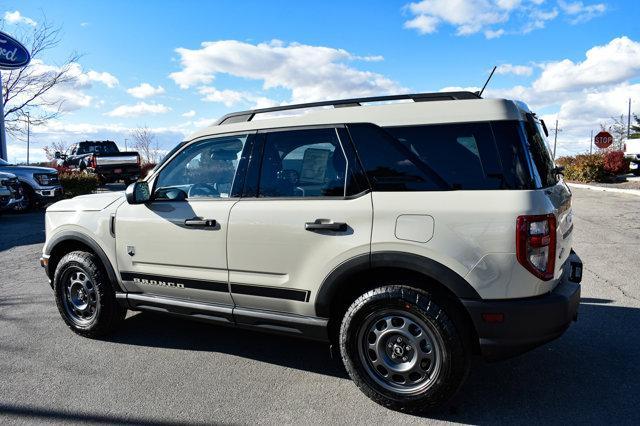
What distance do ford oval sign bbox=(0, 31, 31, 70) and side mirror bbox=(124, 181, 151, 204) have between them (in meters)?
18.3

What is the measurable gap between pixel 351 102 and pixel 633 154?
23206mm

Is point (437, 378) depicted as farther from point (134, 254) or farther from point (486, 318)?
point (134, 254)

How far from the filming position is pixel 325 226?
3.12m

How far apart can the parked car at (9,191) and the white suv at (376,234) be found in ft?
33.2

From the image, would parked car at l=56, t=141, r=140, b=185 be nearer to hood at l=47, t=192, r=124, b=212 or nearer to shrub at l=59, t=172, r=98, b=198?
shrub at l=59, t=172, r=98, b=198

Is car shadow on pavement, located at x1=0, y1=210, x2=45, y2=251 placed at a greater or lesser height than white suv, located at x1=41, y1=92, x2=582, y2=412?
lesser

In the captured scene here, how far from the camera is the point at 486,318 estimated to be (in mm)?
2793

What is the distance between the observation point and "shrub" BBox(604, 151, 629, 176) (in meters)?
22.0

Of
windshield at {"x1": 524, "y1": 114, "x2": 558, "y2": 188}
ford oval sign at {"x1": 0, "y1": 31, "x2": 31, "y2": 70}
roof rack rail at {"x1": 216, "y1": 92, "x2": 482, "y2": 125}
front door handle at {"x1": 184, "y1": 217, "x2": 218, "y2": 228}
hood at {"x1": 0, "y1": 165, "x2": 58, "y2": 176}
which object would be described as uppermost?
ford oval sign at {"x1": 0, "y1": 31, "x2": 31, "y2": 70}

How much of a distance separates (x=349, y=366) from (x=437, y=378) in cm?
58

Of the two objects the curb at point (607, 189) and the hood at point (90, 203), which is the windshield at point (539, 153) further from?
the curb at point (607, 189)

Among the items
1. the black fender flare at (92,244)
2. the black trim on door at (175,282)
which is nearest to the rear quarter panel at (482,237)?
the black trim on door at (175,282)

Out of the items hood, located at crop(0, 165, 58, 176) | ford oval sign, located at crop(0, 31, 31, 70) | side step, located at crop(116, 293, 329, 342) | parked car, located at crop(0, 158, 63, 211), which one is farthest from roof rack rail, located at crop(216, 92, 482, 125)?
ford oval sign, located at crop(0, 31, 31, 70)

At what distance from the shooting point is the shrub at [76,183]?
1622 centimetres
